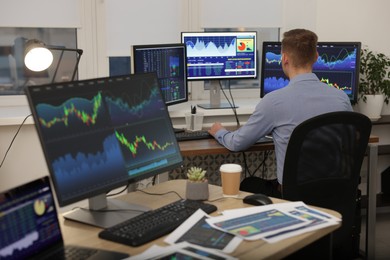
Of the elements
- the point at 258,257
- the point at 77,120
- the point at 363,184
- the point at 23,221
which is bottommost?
the point at 363,184

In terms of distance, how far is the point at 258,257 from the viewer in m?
1.69

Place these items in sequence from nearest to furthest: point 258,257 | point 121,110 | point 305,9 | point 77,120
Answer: point 258,257
point 77,120
point 121,110
point 305,9

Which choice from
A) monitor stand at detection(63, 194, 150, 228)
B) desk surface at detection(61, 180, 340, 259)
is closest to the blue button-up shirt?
desk surface at detection(61, 180, 340, 259)

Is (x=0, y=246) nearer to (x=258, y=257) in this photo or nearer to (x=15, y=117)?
(x=258, y=257)

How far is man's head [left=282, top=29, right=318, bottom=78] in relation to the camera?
9.55 feet

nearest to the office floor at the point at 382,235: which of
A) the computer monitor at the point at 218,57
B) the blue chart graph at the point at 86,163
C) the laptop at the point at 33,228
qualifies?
the computer monitor at the point at 218,57

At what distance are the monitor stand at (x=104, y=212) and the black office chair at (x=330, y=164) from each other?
2.25 feet

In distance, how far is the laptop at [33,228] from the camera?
1.55m

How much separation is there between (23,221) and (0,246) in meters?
0.10

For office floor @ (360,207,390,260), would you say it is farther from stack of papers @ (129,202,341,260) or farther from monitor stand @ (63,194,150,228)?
monitor stand @ (63,194,150,228)

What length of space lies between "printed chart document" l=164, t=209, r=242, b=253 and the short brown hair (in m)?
1.26

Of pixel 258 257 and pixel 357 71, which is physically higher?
pixel 357 71

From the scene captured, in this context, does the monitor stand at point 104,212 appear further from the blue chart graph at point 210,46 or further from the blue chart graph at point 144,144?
the blue chart graph at point 210,46

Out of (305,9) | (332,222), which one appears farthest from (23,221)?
(305,9)
